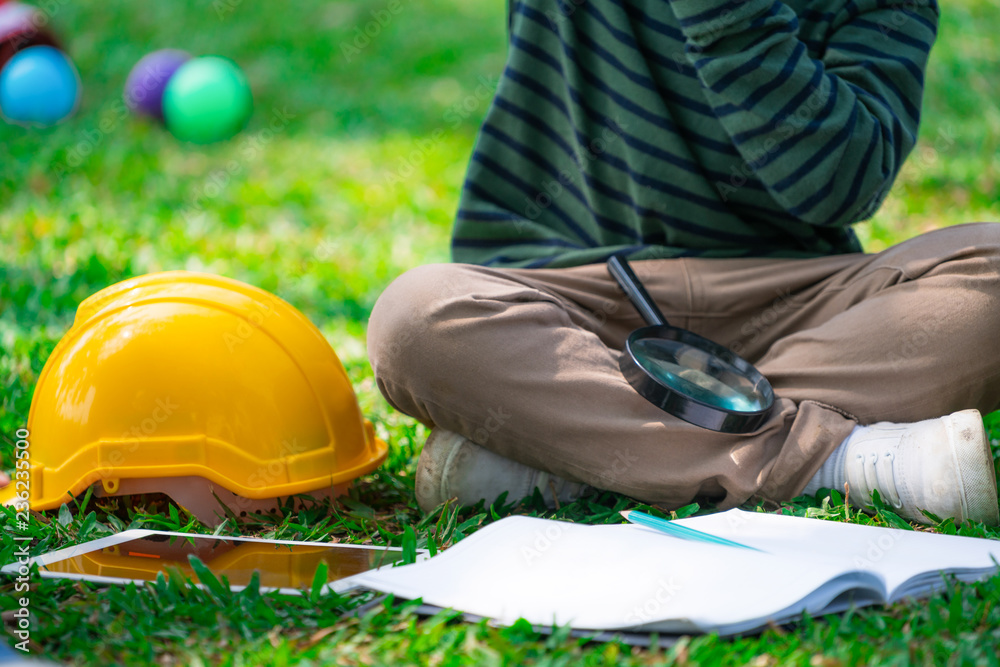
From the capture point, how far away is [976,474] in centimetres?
126

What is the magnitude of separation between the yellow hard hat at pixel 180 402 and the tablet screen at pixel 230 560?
5.0 inches

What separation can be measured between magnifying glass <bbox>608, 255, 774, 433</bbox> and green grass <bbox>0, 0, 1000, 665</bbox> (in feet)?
0.58

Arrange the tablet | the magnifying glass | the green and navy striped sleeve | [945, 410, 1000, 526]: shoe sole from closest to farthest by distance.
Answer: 1. the tablet
2. [945, 410, 1000, 526]: shoe sole
3. the magnifying glass
4. the green and navy striped sleeve

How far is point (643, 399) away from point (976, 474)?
19.0 inches

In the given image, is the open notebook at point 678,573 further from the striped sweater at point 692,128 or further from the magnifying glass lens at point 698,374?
the striped sweater at point 692,128

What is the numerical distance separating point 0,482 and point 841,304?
149 centimetres

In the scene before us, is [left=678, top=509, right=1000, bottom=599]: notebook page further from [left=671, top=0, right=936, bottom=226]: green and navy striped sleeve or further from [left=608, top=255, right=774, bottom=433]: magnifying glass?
[left=671, top=0, right=936, bottom=226]: green and navy striped sleeve

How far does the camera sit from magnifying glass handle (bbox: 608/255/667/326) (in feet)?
5.14

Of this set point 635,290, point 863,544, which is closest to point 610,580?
point 863,544

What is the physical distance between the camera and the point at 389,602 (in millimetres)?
1037

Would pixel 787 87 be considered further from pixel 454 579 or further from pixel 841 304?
pixel 454 579

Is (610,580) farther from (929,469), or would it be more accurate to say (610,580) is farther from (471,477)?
(929,469)

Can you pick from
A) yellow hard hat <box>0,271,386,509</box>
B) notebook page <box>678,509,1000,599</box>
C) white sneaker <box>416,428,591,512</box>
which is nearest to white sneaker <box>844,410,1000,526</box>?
notebook page <box>678,509,1000,599</box>

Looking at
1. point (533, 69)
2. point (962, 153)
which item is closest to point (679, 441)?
point (533, 69)
